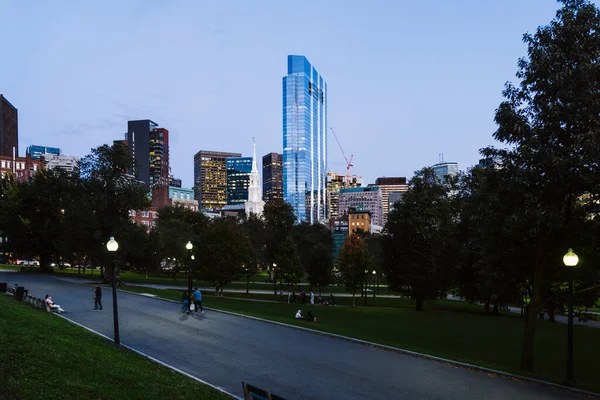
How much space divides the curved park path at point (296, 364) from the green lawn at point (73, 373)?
196cm

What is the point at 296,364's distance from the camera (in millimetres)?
17297

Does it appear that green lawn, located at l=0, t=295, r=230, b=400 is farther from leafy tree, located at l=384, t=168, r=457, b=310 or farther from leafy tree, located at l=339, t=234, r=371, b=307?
leafy tree, located at l=339, t=234, r=371, b=307

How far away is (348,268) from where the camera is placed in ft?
177

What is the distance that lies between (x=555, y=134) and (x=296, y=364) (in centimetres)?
1502

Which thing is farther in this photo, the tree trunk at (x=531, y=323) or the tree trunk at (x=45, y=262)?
the tree trunk at (x=45, y=262)

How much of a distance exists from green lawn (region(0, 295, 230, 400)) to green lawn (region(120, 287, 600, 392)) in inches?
467

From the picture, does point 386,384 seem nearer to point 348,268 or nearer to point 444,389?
point 444,389

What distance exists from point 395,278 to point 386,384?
3687 centimetres

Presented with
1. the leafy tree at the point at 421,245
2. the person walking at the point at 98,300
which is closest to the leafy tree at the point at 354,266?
the leafy tree at the point at 421,245

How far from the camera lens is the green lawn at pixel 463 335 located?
22531 millimetres

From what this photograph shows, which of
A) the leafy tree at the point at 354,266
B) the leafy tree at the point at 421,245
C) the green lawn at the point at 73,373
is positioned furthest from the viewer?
the leafy tree at the point at 354,266

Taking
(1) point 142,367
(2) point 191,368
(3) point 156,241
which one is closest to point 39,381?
(1) point 142,367

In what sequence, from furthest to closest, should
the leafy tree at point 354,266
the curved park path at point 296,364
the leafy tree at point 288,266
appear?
the leafy tree at point 288,266
the leafy tree at point 354,266
the curved park path at point 296,364

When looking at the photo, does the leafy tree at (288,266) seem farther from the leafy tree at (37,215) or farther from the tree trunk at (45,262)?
the tree trunk at (45,262)
